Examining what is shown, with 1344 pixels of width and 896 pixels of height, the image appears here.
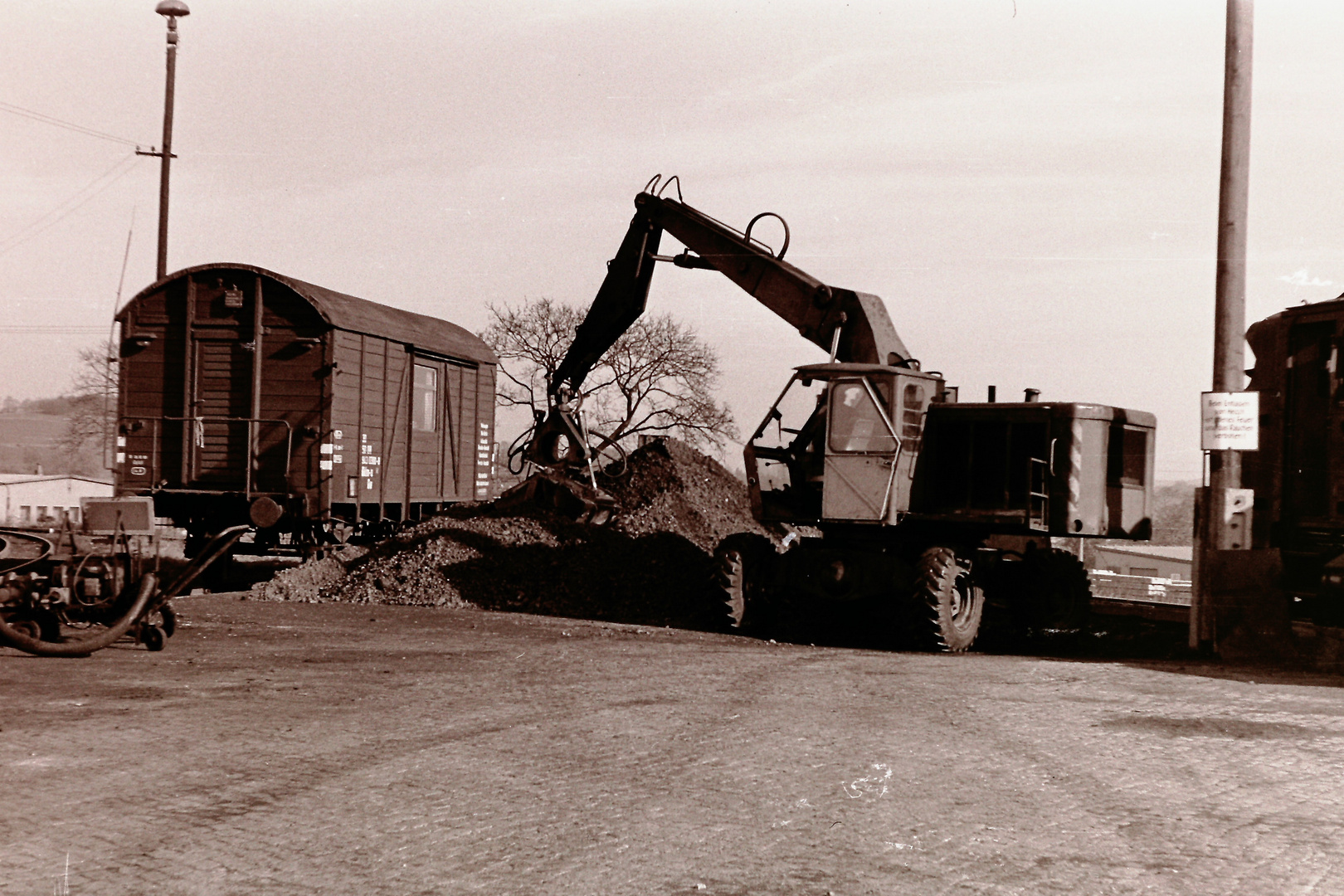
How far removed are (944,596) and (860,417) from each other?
2160 millimetres

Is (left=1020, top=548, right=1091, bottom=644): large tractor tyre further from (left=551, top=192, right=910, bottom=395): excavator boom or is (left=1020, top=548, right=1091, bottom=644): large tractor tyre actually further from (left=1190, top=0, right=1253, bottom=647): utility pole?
(left=551, top=192, right=910, bottom=395): excavator boom

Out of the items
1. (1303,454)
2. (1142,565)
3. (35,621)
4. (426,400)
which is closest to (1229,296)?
(1303,454)

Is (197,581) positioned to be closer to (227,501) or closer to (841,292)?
(227,501)

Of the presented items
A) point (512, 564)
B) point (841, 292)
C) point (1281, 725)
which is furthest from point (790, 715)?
point (512, 564)

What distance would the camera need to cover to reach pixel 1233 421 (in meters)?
13.3

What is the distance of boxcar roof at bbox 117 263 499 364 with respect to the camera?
17.8m

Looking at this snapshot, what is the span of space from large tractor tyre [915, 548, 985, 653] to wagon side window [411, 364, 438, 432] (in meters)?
9.94

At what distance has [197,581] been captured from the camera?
1952 cm

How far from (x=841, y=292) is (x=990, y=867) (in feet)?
37.5

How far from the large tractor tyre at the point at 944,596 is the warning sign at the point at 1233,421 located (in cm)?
294

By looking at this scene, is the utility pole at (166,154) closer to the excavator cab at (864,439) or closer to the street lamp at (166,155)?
the street lamp at (166,155)

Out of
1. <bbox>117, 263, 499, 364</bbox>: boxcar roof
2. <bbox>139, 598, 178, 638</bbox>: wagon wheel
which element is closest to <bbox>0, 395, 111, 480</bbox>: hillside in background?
<bbox>117, 263, 499, 364</bbox>: boxcar roof

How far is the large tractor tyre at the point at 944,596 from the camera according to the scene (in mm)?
13352

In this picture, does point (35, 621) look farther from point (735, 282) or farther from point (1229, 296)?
point (1229, 296)
